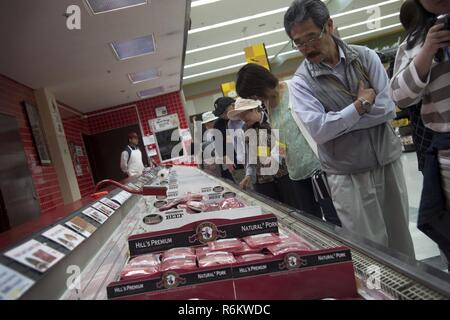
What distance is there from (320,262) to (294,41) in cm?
126

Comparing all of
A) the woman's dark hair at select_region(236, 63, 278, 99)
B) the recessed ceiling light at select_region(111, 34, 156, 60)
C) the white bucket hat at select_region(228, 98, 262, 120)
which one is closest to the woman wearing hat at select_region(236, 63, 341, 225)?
the woman's dark hair at select_region(236, 63, 278, 99)

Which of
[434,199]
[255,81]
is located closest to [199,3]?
[255,81]

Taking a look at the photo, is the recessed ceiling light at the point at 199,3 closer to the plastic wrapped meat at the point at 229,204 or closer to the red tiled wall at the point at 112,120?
the red tiled wall at the point at 112,120

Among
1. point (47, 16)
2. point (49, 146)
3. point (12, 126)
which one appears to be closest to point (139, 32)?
point (47, 16)

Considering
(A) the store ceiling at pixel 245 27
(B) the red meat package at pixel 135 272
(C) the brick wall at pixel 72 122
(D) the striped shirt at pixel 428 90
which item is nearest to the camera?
(B) the red meat package at pixel 135 272

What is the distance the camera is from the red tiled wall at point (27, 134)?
664cm

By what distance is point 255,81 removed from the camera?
2631 mm

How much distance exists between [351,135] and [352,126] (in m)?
0.08

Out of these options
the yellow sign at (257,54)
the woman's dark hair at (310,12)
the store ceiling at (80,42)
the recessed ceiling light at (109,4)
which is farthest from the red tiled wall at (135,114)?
the woman's dark hair at (310,12)

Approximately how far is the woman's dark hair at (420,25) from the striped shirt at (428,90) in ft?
0.09

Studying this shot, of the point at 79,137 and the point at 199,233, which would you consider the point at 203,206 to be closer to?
the point at 199,233

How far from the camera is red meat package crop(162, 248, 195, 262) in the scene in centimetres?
108

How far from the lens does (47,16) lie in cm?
466
